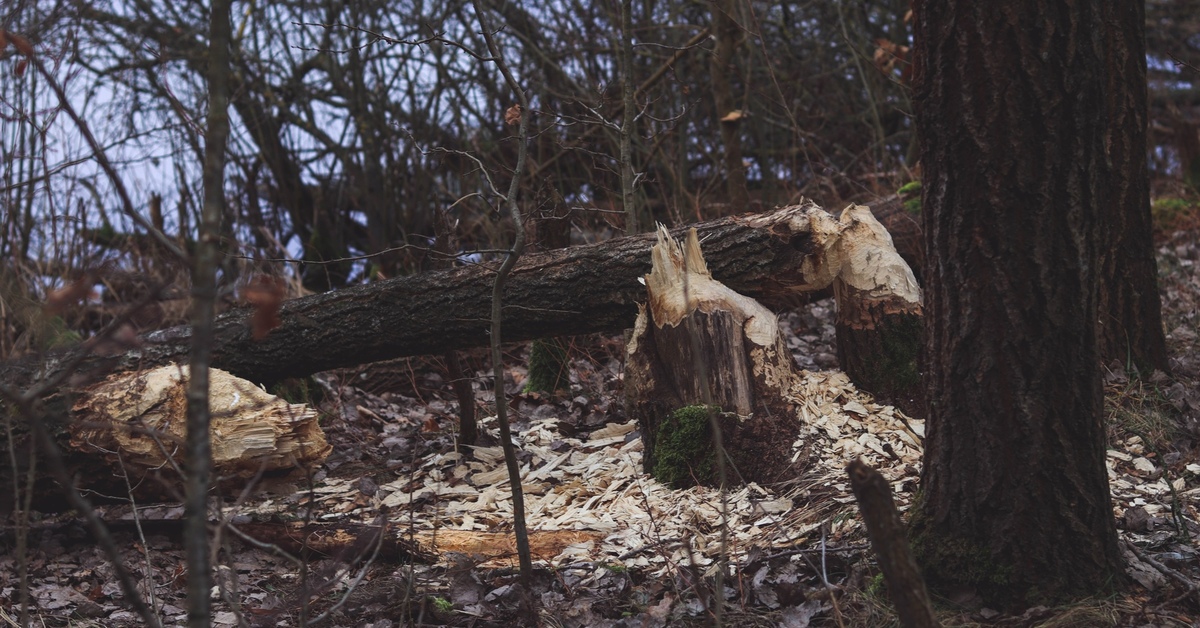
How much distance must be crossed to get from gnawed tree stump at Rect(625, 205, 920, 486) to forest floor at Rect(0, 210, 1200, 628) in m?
0.15

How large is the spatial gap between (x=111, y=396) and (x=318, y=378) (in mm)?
1827

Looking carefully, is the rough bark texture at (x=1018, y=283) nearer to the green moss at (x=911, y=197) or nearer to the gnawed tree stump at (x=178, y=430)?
the gnawed tree stump at (x=178, y=430)

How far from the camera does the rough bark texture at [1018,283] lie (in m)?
2.28

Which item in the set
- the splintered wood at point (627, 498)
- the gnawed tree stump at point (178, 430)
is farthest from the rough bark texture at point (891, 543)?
the gnawed tree stump at point (178, 430)

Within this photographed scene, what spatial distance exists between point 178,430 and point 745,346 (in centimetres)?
279

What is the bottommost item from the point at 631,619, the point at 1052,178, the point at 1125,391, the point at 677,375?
the point at 631,619

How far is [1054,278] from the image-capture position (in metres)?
2.32

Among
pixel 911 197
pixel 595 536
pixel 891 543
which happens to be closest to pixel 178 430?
pixel 595 536

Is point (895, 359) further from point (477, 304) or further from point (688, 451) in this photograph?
point (477, 304)

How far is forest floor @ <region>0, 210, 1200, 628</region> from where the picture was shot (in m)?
2.64

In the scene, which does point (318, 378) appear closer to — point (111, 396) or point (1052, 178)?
point (111, 396)

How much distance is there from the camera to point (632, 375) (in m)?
4.14

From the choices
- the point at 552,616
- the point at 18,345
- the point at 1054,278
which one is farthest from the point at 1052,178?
the point at 18,345

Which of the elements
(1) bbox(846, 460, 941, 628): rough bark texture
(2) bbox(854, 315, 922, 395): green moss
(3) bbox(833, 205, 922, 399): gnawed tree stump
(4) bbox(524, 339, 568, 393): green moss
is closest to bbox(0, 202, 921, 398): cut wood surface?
(3) bbox(833, 205, 922, 399): gnawed tree stump
